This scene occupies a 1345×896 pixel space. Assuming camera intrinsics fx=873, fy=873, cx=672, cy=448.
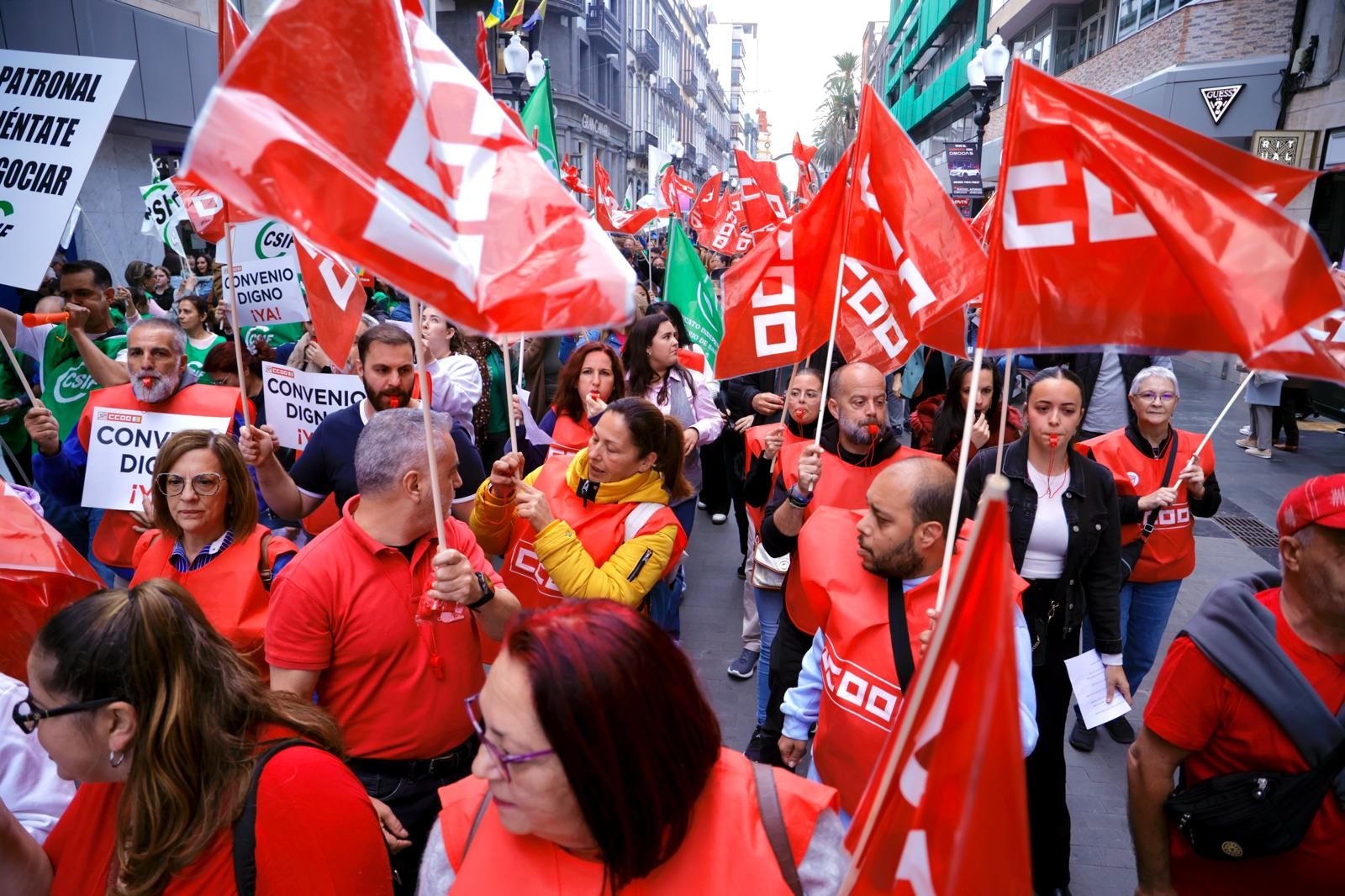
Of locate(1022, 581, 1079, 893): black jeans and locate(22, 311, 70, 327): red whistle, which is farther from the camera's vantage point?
locate(22, 311, 70, 327): red whistle

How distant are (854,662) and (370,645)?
137cm

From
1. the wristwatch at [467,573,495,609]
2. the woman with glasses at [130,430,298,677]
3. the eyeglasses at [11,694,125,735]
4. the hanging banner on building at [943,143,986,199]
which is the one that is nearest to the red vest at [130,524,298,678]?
the woman with glasses at [130,430,298,677]

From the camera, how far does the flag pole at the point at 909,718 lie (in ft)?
4.22

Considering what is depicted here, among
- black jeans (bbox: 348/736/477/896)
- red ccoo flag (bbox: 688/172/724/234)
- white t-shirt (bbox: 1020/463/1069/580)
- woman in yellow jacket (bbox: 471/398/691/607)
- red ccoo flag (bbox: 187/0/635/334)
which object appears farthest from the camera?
red ccoo flag (bbox: 688/172/724/234)

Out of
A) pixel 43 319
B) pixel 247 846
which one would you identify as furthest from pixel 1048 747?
pixel 43 319

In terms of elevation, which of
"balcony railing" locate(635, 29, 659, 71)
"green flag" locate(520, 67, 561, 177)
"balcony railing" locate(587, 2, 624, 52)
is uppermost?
"balcony railing" locate(635, 29, 659, 71)

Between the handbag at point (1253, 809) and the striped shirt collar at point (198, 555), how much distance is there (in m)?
2.93

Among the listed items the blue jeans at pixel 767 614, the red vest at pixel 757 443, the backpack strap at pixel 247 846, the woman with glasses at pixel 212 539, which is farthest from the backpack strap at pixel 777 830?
the red vest at pixel 757 443

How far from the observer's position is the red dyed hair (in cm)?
141

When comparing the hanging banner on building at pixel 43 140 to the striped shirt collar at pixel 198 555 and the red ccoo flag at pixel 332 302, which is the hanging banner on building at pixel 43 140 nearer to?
the red ccoo flag at pixel 332 302

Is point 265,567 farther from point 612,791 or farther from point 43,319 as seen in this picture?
point 43,319

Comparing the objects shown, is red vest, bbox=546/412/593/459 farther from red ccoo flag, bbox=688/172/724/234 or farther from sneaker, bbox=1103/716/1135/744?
red ccoo flag, bbox=688/172/724/234

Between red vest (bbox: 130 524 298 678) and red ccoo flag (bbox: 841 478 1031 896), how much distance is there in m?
2.14

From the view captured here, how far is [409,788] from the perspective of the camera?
2.54 m
